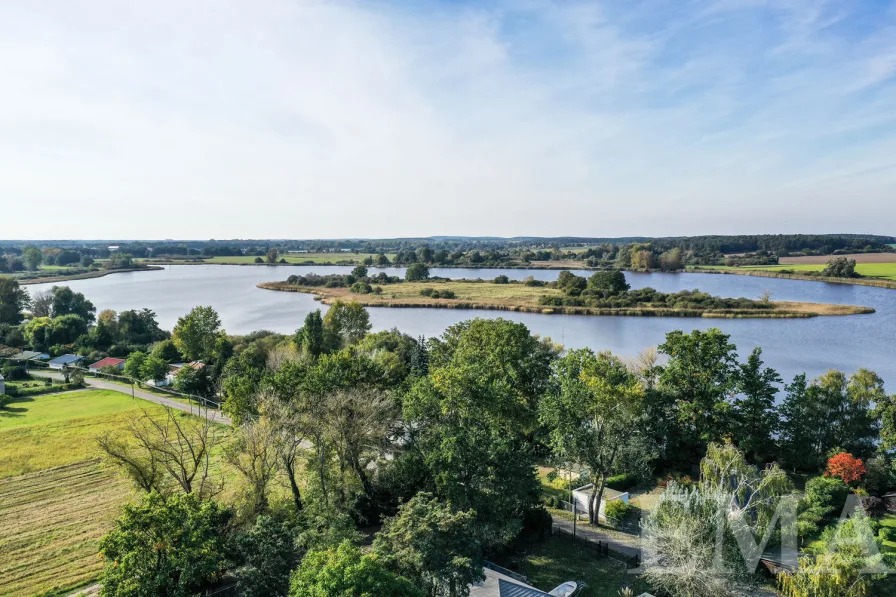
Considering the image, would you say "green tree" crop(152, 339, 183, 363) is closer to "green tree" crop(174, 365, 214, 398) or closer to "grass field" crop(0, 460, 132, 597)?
"green tree" crop(174, 365, 214, 398)

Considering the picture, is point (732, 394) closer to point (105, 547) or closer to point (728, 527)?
point (728, 527)

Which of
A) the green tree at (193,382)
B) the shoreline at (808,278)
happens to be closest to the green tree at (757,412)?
the green tree at (193,382)

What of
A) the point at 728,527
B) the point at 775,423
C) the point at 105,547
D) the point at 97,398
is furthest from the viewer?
the point at 97,398

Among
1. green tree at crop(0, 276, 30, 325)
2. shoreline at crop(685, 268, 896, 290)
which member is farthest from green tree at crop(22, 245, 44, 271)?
shoreline at crop(685, 268, 896, 290)

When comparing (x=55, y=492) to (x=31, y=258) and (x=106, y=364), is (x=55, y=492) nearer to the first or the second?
(x=106, y=364)

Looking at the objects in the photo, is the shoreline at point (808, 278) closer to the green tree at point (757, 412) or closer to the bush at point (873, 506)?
the green tree at point (757, 412)

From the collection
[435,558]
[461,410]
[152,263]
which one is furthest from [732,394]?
[152,263]
